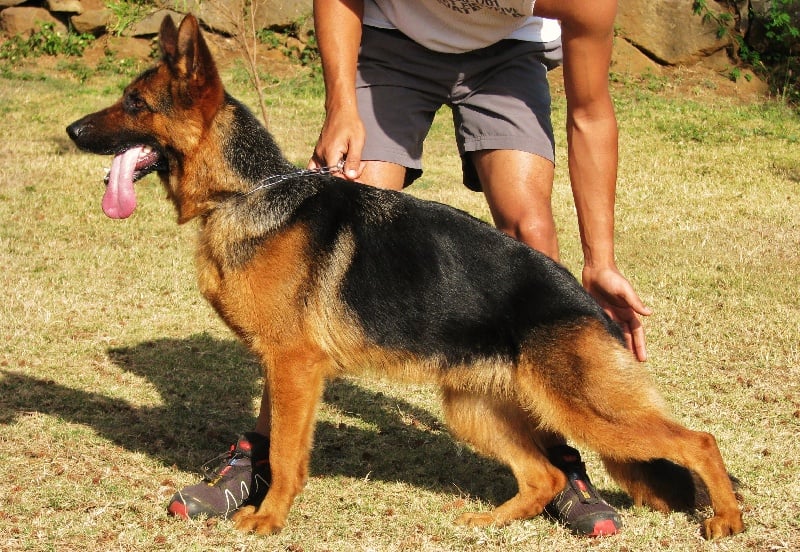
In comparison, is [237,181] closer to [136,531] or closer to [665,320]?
[136,531]

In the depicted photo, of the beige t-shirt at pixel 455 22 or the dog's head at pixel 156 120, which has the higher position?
the beige t-shirt at pixel 455 22

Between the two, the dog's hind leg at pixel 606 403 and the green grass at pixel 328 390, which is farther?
the green grass at pixel 328 390

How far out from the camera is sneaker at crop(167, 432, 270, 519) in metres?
4.34

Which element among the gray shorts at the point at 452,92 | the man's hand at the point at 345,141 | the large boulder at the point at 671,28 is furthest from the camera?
the large boulder at the point at 671,28

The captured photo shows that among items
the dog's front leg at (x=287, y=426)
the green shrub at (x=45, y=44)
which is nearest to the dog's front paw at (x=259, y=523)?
the dog's front leg at (x=287, y=426)

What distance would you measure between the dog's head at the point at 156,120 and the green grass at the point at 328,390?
4.93 feet

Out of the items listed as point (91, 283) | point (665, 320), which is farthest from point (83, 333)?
point (665, 320)

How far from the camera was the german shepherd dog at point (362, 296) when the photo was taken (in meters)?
3.98

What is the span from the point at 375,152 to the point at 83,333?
10.8ft

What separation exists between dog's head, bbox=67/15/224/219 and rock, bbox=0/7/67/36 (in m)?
13.5

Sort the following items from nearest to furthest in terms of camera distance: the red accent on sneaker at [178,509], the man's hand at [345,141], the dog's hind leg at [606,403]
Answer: the dog's hind leg at [606,403]
the red accent on sneaker at [178,509]
the man's hand at [345,141]

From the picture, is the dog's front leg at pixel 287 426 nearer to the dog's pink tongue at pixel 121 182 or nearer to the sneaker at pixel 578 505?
the dog's pink tongue at pixel 121 182

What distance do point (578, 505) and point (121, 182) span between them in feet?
8.69

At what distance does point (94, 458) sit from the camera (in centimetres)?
494
